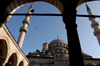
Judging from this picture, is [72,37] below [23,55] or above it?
above

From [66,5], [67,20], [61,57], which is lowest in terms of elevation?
[61,57]

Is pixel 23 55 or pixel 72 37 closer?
pixel 72 37

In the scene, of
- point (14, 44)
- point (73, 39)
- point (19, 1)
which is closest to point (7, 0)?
point (19, 1)

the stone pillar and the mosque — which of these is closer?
the stone pillar

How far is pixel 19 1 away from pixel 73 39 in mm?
4522

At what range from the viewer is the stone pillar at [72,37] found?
2.75 metres

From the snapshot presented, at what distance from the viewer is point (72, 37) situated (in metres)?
3.32

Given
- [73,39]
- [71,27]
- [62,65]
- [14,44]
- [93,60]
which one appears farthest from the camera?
[93,60]

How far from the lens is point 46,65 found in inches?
695

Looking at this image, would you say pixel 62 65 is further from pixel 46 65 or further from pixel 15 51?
pixel 15 51

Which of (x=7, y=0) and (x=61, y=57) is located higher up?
(x=7, y=0)

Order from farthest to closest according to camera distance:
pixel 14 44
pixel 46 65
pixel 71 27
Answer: pixel 46 65 → pixel 14 44 → pixel 71 27

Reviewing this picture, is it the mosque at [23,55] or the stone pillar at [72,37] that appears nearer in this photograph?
the stone pillar at [72,37]

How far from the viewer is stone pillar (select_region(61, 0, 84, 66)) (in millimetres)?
2746
